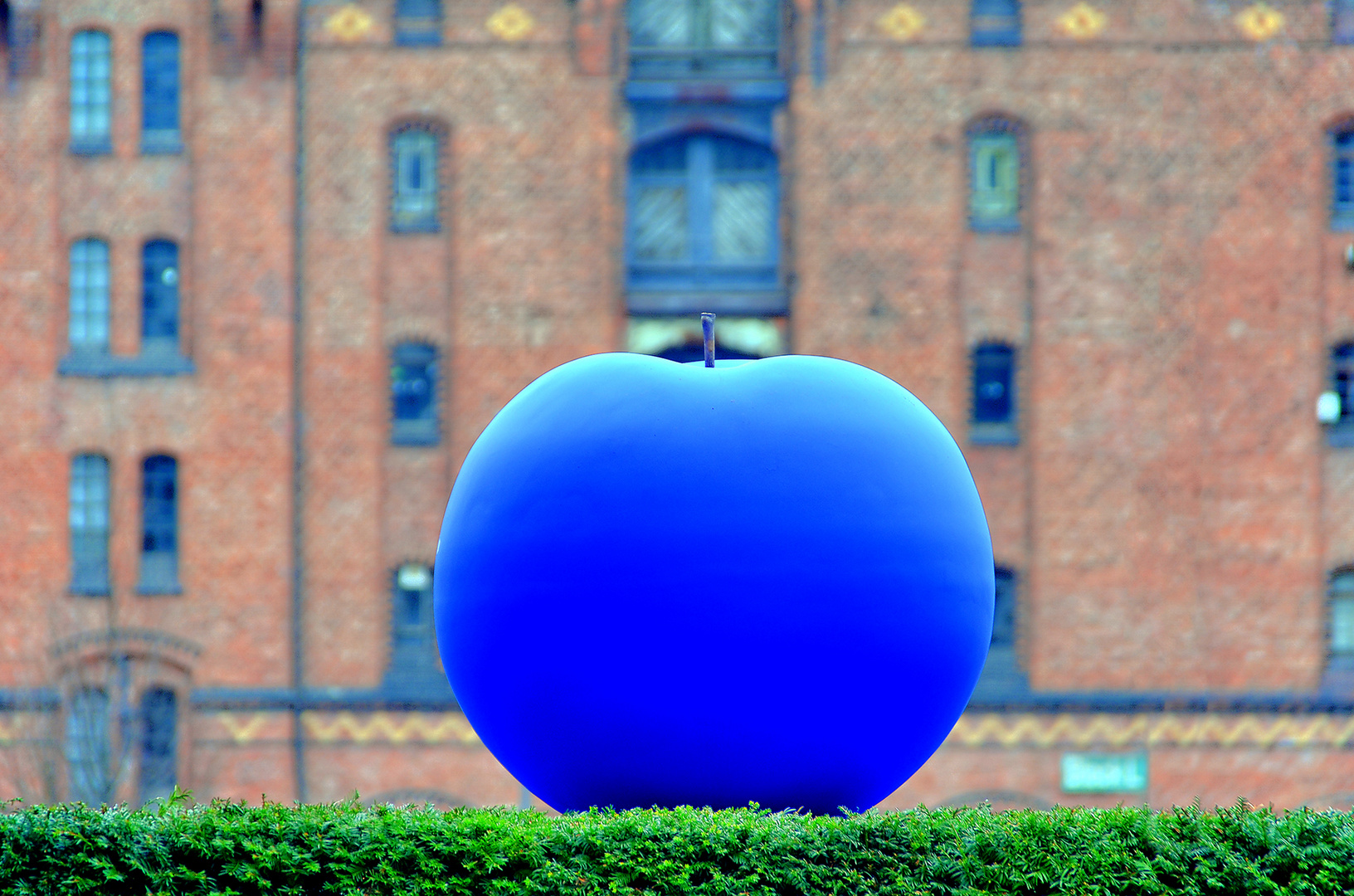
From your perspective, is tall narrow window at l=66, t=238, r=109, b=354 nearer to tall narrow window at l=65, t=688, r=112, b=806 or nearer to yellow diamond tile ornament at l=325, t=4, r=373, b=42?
yellow diamond tile ornament at l=325, t=4, r=373, b=42

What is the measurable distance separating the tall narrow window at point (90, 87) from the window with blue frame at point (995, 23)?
1284 cm

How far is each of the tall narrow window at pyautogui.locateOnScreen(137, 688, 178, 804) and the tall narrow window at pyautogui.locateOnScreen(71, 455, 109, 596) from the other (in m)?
1.77

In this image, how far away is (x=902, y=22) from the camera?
76.4ft

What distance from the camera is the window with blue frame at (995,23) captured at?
76.6 ft

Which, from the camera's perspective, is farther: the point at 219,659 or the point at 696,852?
the point at 219,659

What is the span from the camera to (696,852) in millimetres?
7203

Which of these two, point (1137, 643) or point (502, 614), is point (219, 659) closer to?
point (1137, 643)

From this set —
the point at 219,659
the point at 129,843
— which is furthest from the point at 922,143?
the point at 129,843

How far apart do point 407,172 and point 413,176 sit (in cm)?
11

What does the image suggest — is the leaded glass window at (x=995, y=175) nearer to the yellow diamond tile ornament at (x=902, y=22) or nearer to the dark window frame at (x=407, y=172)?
the yellow diamond tile ornament at (x=902, y=22)

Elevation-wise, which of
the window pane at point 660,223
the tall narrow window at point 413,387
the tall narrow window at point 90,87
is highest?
the tall narrow window at point 90,87

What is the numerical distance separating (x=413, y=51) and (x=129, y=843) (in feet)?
59.6

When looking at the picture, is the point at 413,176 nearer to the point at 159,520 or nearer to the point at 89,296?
the point at 89,296

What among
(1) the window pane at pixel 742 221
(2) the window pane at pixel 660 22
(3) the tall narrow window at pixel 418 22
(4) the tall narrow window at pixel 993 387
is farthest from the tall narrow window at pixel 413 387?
(4) the tall narrow window at pixel 993 387
